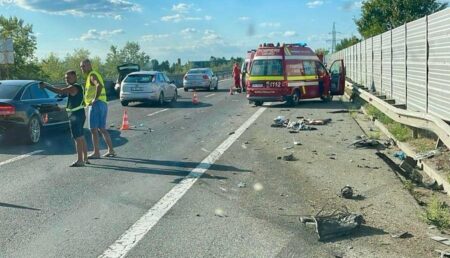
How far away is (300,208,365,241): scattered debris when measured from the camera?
5363 millimetres

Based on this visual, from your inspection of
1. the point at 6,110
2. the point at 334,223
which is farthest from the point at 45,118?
the point at 334,223

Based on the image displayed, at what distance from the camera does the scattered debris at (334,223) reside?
5.36m

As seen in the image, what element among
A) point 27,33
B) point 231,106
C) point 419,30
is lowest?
→ point 231,106

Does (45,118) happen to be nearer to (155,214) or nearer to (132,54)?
(155,214)

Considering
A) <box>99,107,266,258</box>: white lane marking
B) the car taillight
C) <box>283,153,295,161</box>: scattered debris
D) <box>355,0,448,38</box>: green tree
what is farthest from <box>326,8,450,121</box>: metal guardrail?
<box>355,0,448,38</box>: green tree

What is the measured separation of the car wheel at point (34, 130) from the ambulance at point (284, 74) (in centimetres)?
1097

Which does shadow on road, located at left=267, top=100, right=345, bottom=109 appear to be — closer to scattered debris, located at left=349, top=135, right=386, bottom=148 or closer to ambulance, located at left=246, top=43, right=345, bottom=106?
ambulance, located at left=246, top=43, right=345, bottom=106

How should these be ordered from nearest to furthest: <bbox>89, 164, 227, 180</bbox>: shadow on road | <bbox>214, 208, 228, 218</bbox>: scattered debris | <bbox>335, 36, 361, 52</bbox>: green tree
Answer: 1. <bbox>214, 208, 228, 218</bbox>: scattered debris
2. <bbox>89, 164, 227, 180</bbox>: shadow on road
3. <bbox>335, 36, 361, 52</bbox>: green tree

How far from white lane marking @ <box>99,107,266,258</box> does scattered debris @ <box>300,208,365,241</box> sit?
167cm

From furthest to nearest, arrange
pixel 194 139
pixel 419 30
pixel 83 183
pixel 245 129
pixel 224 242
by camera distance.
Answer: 1. pixel 245 129
2. pixel 194 139
3. pixel 419 30
4. pixel 83 183
5. pixel 224 242

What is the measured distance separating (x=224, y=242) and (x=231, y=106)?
17.7 meters

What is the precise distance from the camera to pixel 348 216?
575 centimetres

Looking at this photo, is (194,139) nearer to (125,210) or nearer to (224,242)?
(125,210)

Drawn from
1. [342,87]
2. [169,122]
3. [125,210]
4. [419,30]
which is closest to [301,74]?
[342,87]
